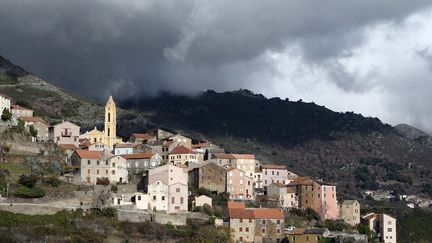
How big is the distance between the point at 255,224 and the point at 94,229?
1946cm

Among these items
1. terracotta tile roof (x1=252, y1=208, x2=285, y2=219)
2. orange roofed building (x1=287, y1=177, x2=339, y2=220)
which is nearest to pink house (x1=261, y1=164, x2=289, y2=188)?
orange roofed building (x1=287, y1=177, x2=339, y2=220)

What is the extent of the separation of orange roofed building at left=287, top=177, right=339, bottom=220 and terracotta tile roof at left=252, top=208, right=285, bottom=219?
13.8 m

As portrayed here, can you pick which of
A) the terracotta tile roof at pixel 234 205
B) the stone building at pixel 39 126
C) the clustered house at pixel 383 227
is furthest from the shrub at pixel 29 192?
the clustered house at pixel 383 227

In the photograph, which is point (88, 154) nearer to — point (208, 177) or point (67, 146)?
point (67, 146)

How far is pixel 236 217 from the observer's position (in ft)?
312

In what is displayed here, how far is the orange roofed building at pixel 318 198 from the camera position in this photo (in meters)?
111

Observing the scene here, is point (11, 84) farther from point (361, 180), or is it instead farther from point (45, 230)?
point (45, 230)

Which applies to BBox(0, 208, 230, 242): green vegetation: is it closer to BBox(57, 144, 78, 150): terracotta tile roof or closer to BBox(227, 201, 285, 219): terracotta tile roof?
BBox(227, 201, 285, 219): terracotta tile roof

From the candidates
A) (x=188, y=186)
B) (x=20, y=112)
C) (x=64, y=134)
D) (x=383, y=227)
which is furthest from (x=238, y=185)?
(x=20, y=112)

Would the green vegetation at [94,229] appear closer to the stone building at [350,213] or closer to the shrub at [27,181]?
the shrub at [27,181]

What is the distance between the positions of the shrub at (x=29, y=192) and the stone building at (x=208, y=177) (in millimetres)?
20529

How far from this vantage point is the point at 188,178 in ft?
339

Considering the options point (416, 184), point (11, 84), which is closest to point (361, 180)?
point (416, 184)

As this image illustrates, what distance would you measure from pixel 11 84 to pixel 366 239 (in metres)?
89.6
